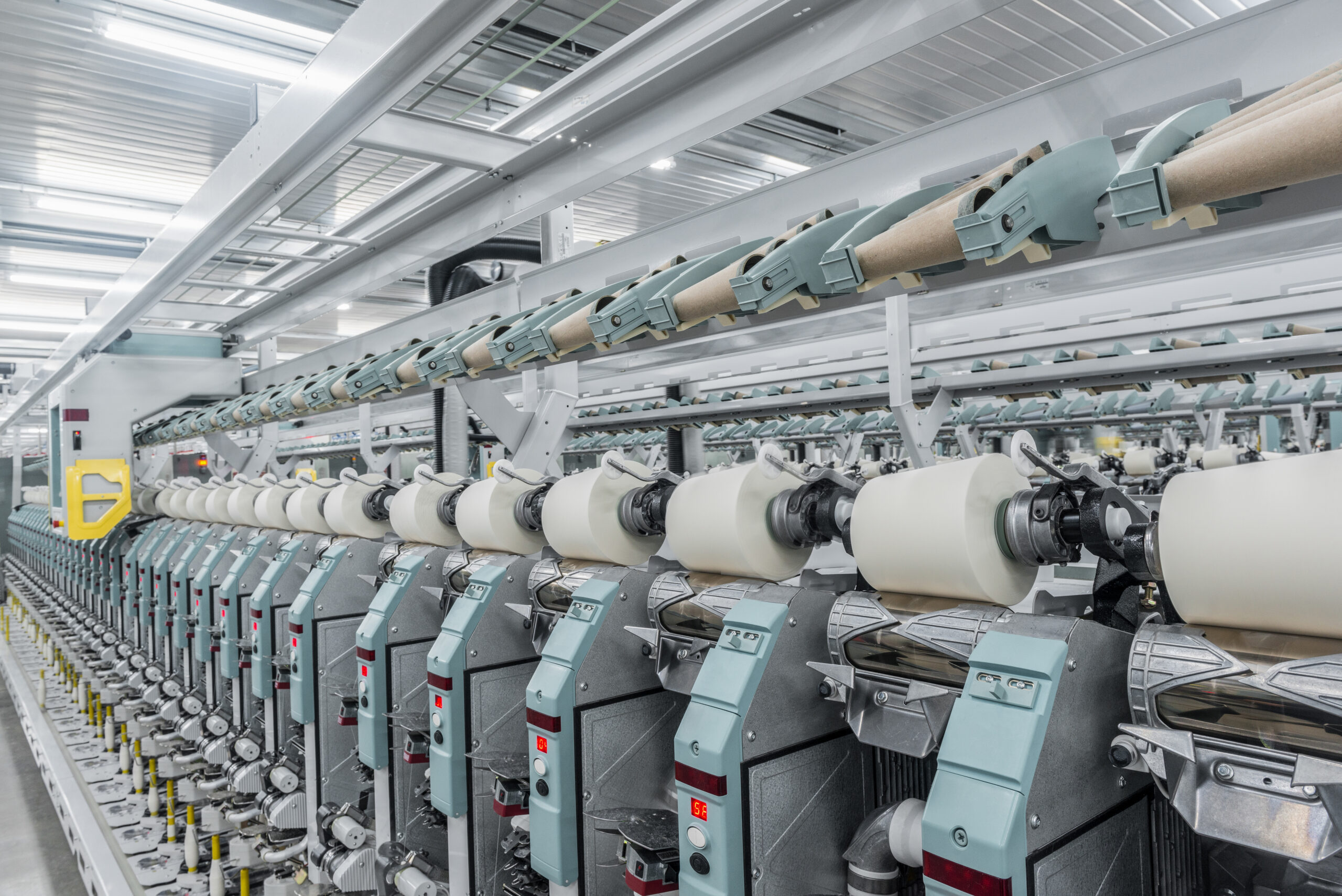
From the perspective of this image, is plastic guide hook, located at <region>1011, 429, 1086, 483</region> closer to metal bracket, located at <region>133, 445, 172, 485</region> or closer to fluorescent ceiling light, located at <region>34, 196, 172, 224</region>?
fluorescent ceiling light, located at <region>34, 196, 172, 224</region>

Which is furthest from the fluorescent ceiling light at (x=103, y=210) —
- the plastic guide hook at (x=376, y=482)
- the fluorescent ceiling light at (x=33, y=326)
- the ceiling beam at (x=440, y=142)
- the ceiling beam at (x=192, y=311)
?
the ceiling beam at (x=440, y=142)

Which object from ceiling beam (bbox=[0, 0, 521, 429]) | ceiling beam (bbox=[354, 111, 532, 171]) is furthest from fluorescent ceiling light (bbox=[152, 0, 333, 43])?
ceiling beam (bbox=[354, 111, 532, 171])

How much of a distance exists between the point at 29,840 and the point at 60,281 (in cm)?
479

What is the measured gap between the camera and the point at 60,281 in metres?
7.52

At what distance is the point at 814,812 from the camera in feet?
5.80

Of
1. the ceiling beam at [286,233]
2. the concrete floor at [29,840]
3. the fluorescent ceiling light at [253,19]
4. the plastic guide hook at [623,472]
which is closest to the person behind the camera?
the plastic guide hook at [623,472]

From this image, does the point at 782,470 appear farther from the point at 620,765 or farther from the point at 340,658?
the point at 340,658

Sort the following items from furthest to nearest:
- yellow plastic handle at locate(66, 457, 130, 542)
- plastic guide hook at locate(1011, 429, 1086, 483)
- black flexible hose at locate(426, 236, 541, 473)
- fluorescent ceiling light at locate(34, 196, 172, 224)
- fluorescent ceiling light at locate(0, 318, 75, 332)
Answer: fluorescent ceiling light at locate(0, 318, 75, 332) → yellow plastic handle at locate(66, 457, 130, 542) → fluorescent ceiling light at locate(34, 196, 172, 224) → black flexible hose at locate(426, 236, 541, 473) → plastic guide hook at locate(1011, 429, 1086, 483)

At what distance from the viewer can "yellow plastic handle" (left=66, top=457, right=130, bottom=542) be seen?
6492mm

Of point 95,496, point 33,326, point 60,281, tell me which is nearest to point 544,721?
point 95,496

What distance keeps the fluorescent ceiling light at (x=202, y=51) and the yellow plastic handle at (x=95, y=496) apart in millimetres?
3795

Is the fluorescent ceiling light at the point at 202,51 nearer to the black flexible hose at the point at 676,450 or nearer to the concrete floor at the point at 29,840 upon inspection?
the black flexible hose at the point at 676,450

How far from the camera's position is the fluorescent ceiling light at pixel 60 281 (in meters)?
7.27

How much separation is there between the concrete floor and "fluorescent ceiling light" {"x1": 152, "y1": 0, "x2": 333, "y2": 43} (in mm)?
4236
